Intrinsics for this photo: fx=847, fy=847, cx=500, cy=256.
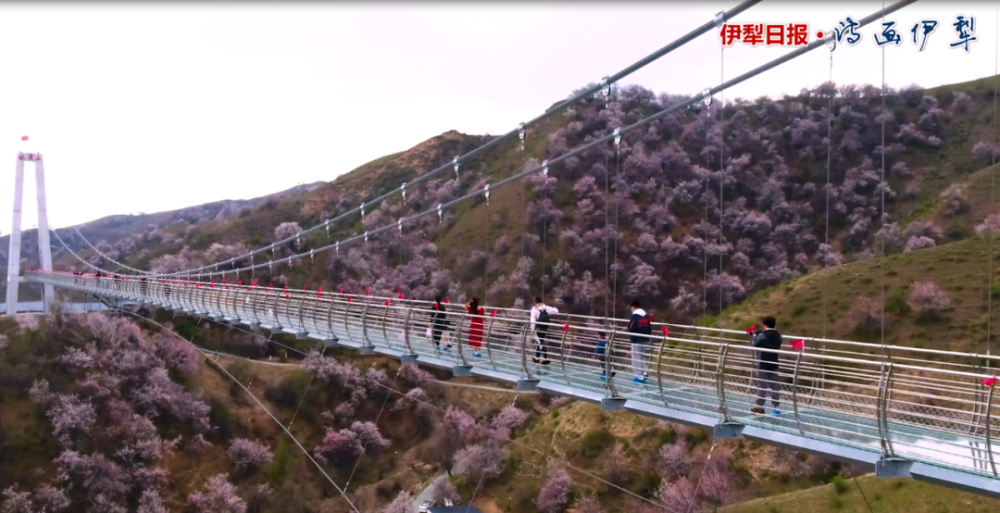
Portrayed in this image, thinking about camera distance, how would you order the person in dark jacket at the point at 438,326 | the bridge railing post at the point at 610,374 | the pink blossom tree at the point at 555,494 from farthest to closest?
the pink blossom tree at the point at 555,494 < the person in dark jacket at the point at 438,326 < the bridge railing post at the point at 610,374

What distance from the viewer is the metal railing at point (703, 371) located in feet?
18.9

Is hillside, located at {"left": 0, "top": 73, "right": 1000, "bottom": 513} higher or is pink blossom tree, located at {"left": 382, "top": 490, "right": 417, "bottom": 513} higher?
hillside, located at {"left": 0, "top": 73, "right": 1000, "bottom": 513}

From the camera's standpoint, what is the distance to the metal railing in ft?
18.9

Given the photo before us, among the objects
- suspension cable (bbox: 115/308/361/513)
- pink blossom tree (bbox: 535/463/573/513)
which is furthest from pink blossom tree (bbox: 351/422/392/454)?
pink blossom tree (bbox: 535/463/573/513)

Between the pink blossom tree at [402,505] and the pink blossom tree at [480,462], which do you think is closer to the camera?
the pink blossom tree at [402,505]

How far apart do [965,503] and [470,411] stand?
18177 millimetres

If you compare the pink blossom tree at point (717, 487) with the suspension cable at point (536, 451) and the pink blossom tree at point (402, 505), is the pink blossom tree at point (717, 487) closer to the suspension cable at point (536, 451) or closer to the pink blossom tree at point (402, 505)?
the suspension cable at point (536, 451)

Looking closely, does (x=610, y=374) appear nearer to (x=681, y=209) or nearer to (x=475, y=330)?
(x=475, y=330)

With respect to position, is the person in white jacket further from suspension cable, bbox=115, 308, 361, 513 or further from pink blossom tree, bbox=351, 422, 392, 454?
pink blossom tree, bbox=351, 422, 392, 454

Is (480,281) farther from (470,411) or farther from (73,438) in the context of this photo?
→ (73,438)

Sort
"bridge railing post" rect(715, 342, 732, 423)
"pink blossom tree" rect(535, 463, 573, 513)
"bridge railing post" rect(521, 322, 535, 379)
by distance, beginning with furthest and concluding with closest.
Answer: "pink blossom tree" rect(535, 463, 573, 513)
"bridge railing post" rect(521, 322, 535, 379)
"bridge railing post" rect(715, 342, 732, 423)

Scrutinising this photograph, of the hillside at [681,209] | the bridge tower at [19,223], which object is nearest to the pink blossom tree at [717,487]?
the hillside at [681,209]

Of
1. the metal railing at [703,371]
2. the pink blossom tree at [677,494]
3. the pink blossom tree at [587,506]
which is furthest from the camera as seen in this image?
the pink blossom tree at [587,506]

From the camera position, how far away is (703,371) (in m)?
6.91
